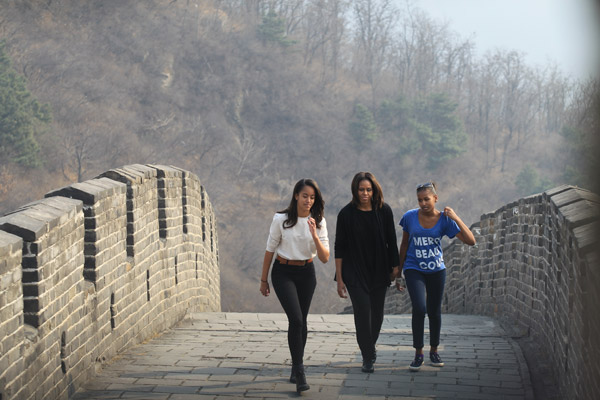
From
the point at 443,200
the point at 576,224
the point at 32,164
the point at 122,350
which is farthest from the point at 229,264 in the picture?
the point at 576,224

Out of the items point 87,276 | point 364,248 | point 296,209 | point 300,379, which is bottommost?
point 300,379

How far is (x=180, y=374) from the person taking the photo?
551 cm

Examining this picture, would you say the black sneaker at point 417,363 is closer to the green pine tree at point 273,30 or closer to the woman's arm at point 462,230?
the woman's arm at point 462,230

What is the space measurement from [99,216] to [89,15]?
4767cm

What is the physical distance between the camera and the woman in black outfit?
209 inches

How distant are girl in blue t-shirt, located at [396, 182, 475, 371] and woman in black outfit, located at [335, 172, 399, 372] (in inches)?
6.5

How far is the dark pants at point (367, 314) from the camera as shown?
5332 mm

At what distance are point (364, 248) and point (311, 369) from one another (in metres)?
1.01

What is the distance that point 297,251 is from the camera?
198 inches

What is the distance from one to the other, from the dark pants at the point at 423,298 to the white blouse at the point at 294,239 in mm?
827

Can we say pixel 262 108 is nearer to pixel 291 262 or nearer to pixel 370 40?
pixel 370 40

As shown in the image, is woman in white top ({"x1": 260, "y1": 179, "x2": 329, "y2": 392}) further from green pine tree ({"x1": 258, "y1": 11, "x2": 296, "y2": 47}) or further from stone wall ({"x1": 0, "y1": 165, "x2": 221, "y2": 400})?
green pine tree ({"x1": 258, "y1": 11, "x2": 296, "y2": 47})

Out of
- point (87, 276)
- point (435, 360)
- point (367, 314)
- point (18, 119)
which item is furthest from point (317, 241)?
point (18, 119)

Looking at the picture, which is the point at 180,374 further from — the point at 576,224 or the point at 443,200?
the point at 443,200
